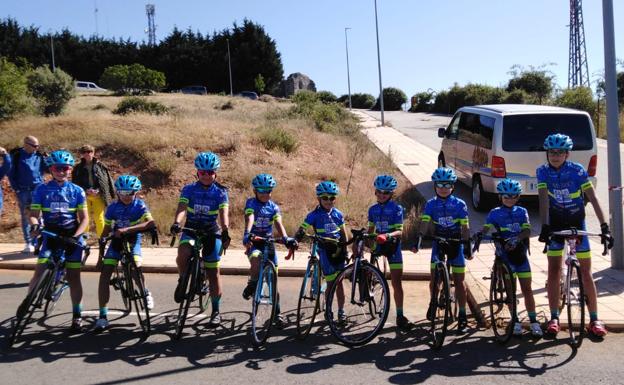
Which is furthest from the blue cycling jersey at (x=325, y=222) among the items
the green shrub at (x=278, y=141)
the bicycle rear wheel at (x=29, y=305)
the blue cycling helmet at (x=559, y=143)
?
the green shrub at (x=278, y=141)

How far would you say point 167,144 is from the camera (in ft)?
51.5

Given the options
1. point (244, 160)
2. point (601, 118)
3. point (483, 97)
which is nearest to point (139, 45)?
point (483, 97)

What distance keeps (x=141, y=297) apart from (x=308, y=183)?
26.2ft

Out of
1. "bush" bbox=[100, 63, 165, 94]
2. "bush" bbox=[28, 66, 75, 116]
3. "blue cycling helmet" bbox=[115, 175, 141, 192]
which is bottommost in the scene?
"blue cycling helmet" bbox=[115, 175, 141, 192]

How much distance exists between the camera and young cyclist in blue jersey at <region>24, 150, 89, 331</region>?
596cm

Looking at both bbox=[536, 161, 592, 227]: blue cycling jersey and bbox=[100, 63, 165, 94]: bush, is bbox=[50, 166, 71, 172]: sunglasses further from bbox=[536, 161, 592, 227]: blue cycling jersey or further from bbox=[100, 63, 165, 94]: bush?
bbox=[100, 63, 165, 94]: bush

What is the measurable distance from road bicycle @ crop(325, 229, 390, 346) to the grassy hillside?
171 inches

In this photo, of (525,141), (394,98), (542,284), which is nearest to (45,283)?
(542,284)

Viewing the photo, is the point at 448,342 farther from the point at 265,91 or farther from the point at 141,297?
the point at 265,91

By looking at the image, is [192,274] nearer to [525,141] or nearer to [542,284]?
[542,284]

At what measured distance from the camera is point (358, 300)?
20.0ft

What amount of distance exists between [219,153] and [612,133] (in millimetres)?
10244

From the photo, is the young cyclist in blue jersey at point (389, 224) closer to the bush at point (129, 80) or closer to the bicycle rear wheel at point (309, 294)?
the bicycle rear wheel at point (309, 294)

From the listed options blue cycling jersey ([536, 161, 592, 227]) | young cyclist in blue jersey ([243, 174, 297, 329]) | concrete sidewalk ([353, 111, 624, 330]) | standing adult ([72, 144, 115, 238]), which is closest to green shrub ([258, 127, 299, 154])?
concrete sidewalk ([353, 111, 624, 330])
